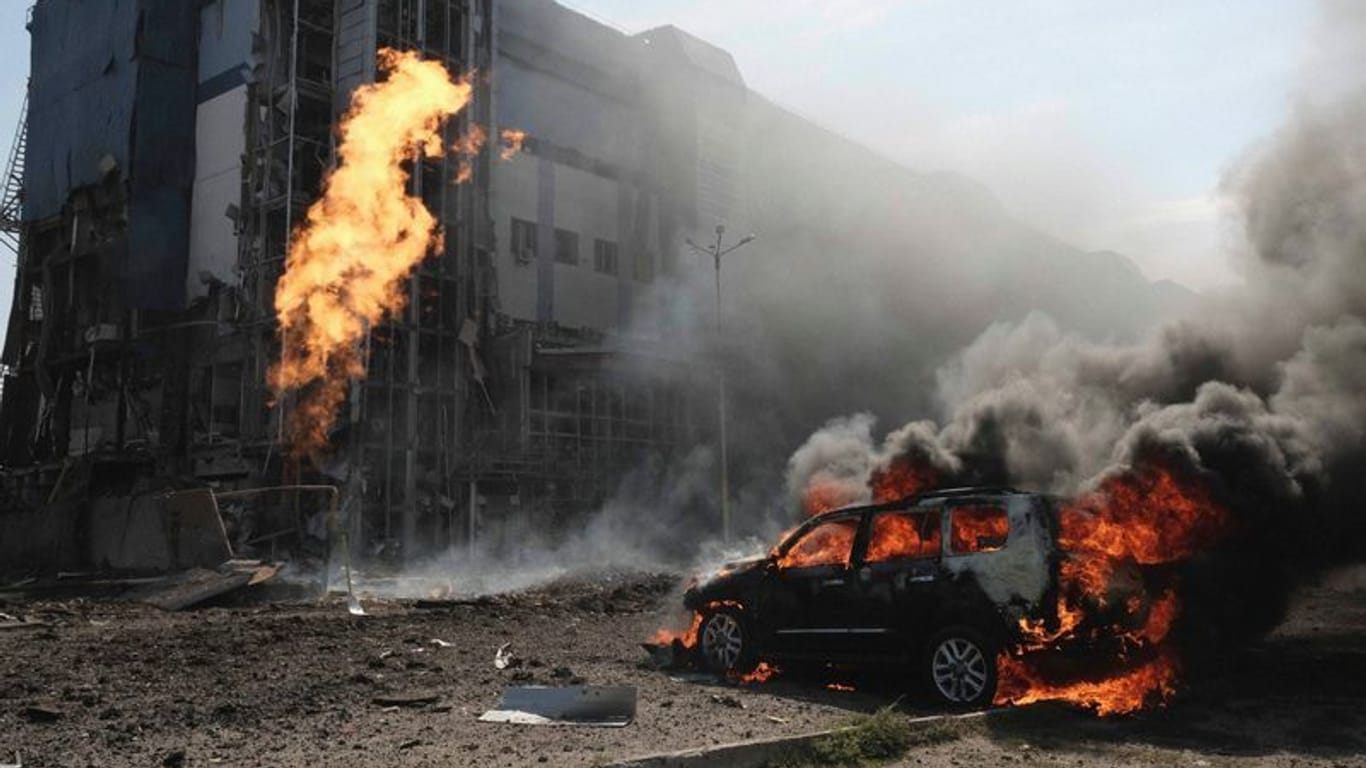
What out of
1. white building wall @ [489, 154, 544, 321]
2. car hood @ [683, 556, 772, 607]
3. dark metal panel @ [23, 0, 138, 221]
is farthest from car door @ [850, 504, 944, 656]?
dark metal panel @ [23, 0, 138, 221]

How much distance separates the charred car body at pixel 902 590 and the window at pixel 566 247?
29.6 metres

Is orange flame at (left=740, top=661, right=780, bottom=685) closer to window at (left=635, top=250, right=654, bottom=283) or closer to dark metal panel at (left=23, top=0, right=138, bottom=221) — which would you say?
window at (left=635, top=250, right=654, bottom=283)

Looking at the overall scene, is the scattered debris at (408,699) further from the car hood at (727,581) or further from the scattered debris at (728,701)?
the car hood at (727,581)

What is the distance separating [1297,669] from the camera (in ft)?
35.5

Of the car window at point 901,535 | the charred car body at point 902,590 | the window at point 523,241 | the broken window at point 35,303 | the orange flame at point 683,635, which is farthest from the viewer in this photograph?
the broken window at point 35,303

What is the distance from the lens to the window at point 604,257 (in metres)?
40.7

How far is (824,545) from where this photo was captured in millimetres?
10453

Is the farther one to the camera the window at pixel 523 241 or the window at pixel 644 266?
the window at pixel 644 266

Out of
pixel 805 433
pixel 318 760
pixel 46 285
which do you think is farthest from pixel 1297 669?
pixel 46 285

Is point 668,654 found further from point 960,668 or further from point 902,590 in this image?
point 960,668

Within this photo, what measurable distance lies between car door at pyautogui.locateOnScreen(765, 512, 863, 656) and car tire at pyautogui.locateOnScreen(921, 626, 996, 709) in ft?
3.08

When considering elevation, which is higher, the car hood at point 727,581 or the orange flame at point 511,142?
the orange flame at point 511,142

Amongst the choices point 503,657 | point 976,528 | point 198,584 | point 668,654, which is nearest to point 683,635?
point 668,654

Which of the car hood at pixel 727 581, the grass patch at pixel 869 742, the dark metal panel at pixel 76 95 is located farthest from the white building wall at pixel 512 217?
the grass patch at pixel 869 742
